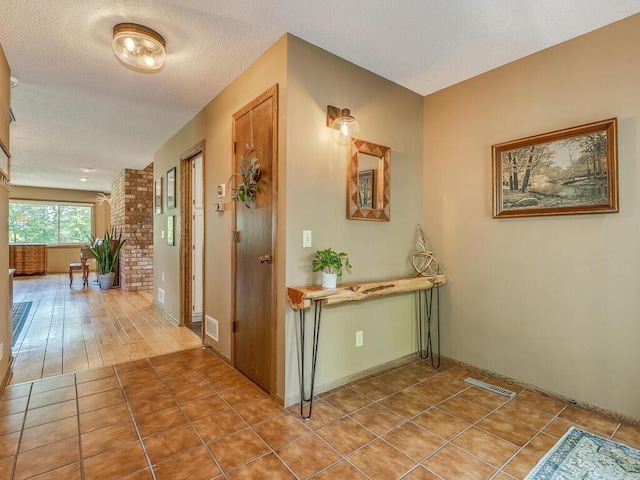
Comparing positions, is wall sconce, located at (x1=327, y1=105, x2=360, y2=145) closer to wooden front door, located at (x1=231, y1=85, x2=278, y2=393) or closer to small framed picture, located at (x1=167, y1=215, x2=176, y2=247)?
wooden front door, located at (x1=231, y1=85, x2=278, y2=393)

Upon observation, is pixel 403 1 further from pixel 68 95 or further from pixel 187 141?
pixel 68 95

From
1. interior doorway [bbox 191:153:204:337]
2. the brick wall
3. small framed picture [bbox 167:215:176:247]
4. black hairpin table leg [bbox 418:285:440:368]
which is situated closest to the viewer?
black hairpin table leg [bbox 418:285:440:368]

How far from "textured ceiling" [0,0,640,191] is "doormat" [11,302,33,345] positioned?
7.93 feet

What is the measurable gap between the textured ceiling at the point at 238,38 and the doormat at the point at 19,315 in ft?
7.93

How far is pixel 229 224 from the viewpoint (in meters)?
2.92

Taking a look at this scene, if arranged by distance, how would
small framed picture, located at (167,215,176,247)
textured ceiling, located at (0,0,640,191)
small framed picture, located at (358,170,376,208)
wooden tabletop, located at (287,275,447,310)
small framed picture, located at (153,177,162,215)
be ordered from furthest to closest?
1. small framed picture, located at (153,177,162,215)
2. small framed picture, located at (167,215,176,247)
3. small framed picture, located at (358,170,376,208)
4. wooden tabletop, located at (287,275,447,310)
5. textured ceiling, located at (0,0,640,191)

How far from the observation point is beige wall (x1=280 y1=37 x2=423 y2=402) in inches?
87.7

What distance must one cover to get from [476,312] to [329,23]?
2423 mm

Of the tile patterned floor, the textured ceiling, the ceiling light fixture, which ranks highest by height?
the textured ceiling

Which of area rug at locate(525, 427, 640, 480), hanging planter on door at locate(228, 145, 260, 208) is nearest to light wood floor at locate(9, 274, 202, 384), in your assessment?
hanging planter on door at locate(228, 145, 260, 208)

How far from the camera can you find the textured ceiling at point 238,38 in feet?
6.33

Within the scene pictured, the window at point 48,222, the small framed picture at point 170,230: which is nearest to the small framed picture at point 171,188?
the small framed picture at point 170,230

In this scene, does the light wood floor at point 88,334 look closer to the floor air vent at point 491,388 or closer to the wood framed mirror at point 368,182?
the wood framed mirror at point 368,182

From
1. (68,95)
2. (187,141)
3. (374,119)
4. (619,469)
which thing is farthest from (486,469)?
(68,95)
